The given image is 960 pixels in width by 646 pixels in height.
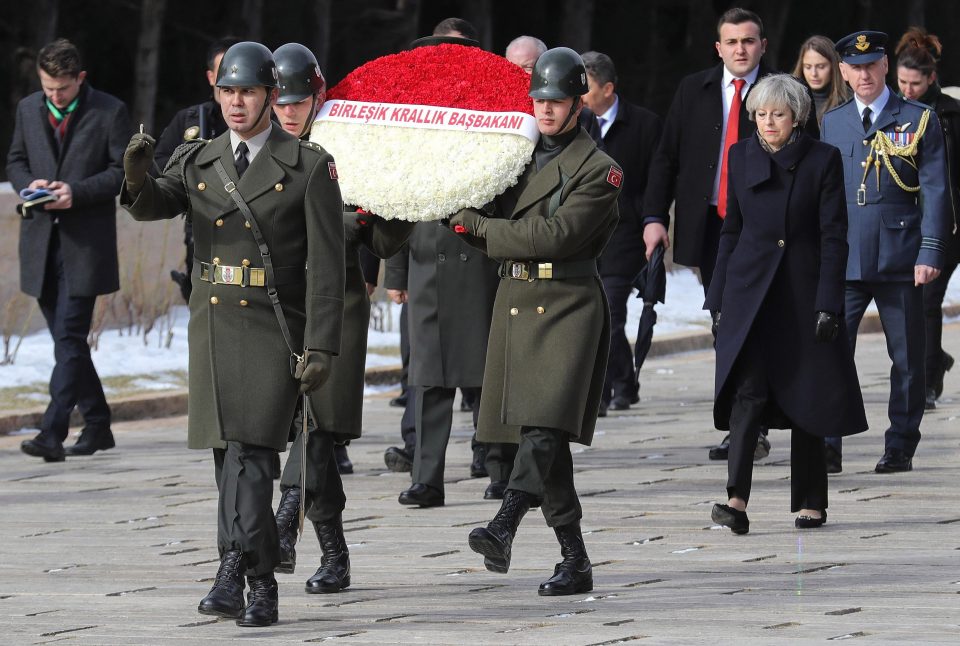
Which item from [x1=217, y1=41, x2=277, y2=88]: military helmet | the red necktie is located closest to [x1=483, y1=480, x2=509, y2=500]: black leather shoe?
the red necktie

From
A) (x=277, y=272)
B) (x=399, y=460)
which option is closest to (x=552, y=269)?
(x=277, y=272)

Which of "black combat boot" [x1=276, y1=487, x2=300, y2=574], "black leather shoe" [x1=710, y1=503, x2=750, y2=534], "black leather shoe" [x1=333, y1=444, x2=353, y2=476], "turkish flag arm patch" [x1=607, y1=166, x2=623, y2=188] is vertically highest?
"turkish flag arm patch" [x1=607, y1=166, x2=623, y2=188]

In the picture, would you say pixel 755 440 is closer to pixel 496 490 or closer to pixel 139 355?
pixel 496 490

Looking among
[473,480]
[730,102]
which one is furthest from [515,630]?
[730,102]

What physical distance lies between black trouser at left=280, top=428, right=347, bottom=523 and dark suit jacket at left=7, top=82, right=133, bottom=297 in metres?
4.21

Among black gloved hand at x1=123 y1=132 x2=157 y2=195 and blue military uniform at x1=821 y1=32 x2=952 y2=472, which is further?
blue military uniform at x1=821 y1=32 x2=952 y2=472

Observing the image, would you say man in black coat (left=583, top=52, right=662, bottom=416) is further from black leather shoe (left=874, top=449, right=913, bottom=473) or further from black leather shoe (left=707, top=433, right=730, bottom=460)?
black leather shoe (left=874, top=449, right=913, bottom=473)

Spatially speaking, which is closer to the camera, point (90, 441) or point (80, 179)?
point (80, 179)

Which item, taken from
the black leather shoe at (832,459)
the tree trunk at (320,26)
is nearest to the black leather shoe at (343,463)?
the black leather shoe at (832,459)

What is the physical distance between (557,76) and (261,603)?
210cm

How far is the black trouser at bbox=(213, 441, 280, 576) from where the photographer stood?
22.4 feet

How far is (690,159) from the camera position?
11.2 metres

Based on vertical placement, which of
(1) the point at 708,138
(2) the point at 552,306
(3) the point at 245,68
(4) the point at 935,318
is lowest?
(4) the point at 935,318

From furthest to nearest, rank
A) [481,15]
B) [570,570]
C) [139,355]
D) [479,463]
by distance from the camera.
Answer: [481,15] < [139,355] < [479,463] < [570,570]
